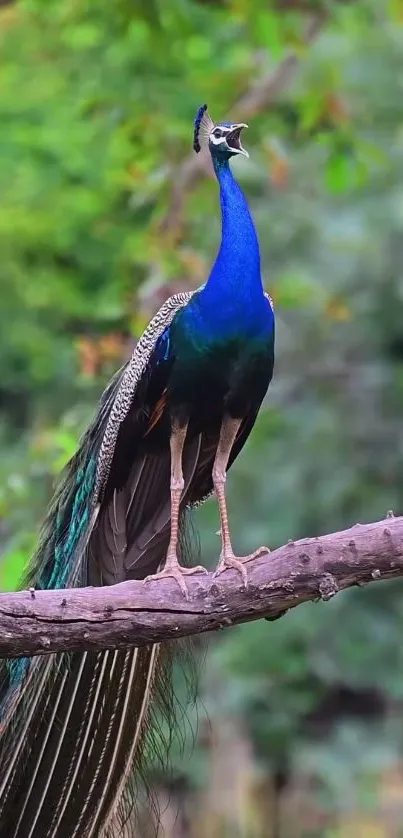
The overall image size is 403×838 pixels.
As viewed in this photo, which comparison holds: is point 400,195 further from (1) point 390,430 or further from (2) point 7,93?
(2) point 7,93

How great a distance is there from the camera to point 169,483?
287 cm

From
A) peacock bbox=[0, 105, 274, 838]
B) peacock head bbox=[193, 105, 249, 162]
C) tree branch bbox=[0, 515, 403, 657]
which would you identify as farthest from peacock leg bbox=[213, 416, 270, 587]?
peacock head bbox=[193, 105, 249, 162]

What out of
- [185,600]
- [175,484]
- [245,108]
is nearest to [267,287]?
[245,108]

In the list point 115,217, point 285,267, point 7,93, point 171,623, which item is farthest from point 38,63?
point 171,623

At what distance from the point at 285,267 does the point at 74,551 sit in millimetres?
5414

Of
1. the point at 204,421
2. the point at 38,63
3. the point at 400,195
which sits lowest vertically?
the point at 204,421

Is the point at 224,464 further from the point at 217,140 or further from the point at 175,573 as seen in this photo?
the point at 217,140

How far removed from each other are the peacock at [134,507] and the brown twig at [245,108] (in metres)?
2.47

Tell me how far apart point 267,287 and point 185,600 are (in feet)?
10.8

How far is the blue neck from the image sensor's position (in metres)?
2.60

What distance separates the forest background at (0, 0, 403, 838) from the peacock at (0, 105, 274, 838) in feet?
Result: 1.59

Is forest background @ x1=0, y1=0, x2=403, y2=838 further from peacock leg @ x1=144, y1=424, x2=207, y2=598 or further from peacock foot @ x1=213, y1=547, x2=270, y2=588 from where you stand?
peacock foot @ x1=213, y1=547, x2=270, y2=588

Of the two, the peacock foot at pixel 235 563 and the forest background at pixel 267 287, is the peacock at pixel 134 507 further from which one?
the forest background at pixel 267 287

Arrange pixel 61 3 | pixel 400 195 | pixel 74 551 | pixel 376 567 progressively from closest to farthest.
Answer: pixel 376 567, pixel 74 551, pixel 61 3, pixel 400 195
